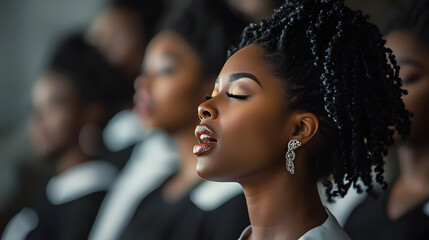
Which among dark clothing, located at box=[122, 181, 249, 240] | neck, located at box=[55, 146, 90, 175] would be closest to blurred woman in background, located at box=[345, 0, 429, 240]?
dark clothing, located at box=[122, 181, 249, 240]

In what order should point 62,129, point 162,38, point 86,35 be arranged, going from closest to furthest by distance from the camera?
1. point 162,38
2. point 62,129
3. point 86,35

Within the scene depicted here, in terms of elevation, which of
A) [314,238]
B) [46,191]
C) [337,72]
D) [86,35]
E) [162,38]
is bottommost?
[314,238]

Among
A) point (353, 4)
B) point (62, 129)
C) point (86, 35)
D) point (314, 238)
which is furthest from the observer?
point (86, 35)

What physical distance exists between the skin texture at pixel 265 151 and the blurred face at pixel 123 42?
1398mm

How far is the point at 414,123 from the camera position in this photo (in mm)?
1442

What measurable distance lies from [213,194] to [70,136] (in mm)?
899

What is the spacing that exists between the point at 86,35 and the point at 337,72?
69.1 inches

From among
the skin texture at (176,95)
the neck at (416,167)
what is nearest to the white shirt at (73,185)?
the skin texture at (176,95)

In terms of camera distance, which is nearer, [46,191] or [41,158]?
[46,191]

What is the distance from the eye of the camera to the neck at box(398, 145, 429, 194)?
57.3 inches

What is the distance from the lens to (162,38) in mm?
1828

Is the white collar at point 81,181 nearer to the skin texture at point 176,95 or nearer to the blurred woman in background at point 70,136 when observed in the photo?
the blurred woman in background at point 70,136

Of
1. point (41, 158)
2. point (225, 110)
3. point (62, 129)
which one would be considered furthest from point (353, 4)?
point (41, 158)

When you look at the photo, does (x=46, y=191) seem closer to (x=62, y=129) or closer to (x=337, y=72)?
(x=62, y=129)
